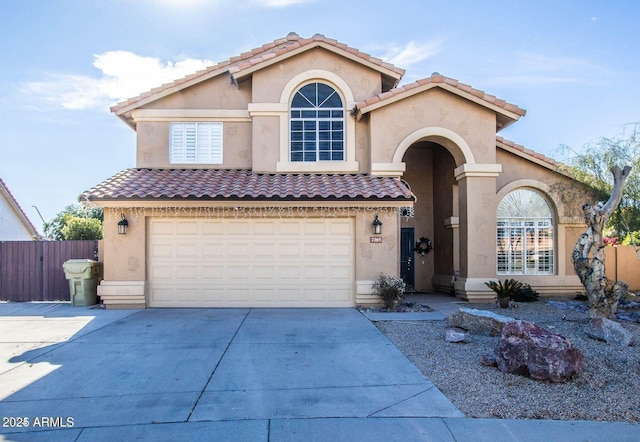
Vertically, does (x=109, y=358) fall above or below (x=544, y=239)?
below

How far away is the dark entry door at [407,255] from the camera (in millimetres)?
15047

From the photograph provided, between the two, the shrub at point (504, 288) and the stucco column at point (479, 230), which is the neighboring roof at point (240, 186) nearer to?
the stucco column at point (479, 230)

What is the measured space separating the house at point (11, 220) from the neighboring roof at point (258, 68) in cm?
1240

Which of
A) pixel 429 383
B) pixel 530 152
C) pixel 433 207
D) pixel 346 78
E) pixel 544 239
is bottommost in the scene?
pixel 429 383

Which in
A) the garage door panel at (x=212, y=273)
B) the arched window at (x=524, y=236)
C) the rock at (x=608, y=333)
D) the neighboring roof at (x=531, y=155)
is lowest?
the rock at (x=608, y=333)

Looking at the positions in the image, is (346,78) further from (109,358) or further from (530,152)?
(109,358)

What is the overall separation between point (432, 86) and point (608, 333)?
763cm

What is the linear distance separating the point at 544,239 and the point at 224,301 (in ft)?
33.9

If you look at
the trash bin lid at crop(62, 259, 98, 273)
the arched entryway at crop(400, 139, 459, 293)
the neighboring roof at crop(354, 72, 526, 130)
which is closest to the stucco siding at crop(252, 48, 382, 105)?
the neighboring roof at crop(354, 72, 526, 130)

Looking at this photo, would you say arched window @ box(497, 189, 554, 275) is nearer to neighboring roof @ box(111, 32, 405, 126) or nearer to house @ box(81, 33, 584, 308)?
house @ box(81, 33, 584, 308)

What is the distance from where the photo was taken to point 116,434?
13.9ft

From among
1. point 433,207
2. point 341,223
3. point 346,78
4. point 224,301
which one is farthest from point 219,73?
point 433,207

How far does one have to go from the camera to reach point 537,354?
18.7 feet

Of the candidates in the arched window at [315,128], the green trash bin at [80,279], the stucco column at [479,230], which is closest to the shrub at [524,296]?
the stucco column at [479,230]
